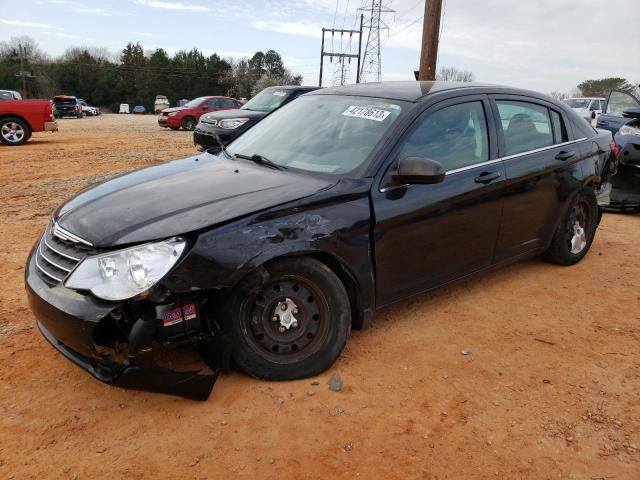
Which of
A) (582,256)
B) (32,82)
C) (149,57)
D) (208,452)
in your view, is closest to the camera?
(208,452)

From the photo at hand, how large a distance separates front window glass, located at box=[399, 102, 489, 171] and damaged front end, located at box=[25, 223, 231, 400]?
162 cm

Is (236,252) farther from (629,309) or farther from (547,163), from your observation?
(629,309)

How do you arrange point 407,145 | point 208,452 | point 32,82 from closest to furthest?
point 208,452 → point 407,145 → point 32,82

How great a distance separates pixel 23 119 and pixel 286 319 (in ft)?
46.7

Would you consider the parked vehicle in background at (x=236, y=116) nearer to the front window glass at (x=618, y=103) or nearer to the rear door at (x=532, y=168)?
the front window glass at (x=618, y=103)

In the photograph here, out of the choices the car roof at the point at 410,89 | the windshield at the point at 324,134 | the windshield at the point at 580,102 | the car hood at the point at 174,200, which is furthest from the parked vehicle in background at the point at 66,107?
the car hood at the point at 174,200

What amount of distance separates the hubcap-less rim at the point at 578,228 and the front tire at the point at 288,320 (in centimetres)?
277

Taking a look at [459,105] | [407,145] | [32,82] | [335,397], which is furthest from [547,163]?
[32,82]

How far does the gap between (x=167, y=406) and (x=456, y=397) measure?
5.03ft

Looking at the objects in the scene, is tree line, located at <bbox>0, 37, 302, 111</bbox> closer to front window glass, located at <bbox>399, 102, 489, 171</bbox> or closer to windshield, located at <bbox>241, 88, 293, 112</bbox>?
windshield, located at <bbox>241, 88, 293, 112</bbox>

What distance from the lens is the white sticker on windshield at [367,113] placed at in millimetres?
3373

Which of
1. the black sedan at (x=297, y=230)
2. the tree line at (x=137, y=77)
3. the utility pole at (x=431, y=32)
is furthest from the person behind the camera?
the tree line at (x=137, y=77)

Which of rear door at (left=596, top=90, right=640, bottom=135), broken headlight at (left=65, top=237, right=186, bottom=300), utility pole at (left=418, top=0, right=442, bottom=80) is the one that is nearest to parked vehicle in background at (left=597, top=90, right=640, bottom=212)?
rear door at (left=596, top=90, right=640, bottom=135)

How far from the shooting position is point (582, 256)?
16.1ft
